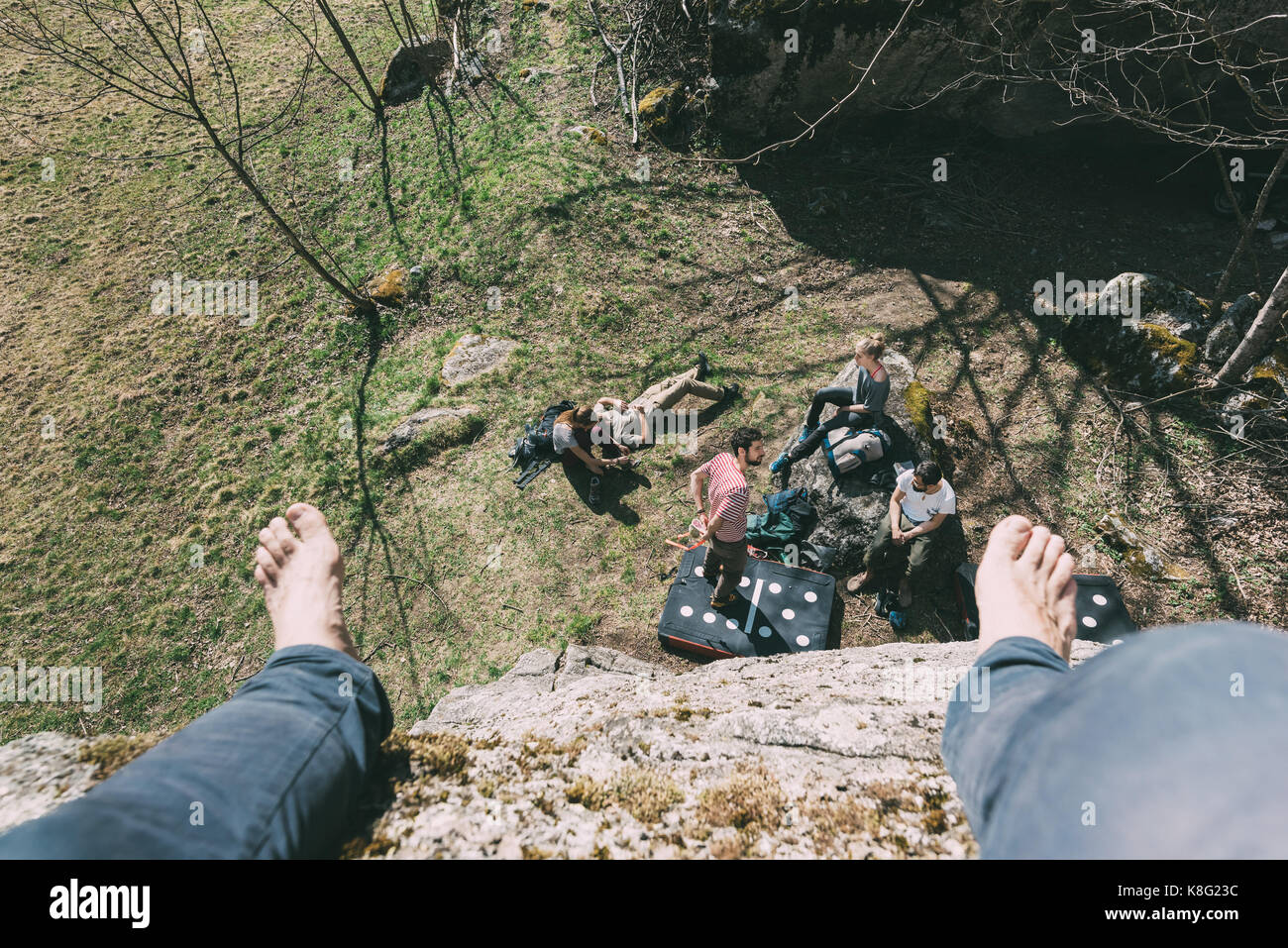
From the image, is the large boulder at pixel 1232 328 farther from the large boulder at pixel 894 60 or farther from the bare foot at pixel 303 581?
the bare foot at pixel 303 581

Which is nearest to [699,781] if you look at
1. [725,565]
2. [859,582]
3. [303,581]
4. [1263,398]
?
[303,581]

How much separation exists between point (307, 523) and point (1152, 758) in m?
2.86

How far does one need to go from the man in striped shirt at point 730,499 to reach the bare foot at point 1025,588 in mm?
2768

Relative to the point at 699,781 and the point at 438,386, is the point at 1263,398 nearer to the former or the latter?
the point at 699,781

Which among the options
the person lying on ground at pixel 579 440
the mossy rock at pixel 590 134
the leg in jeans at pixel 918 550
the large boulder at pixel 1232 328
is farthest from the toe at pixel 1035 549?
the mossy rock at pixel 590 134

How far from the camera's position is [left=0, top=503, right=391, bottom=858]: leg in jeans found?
3.75 ft

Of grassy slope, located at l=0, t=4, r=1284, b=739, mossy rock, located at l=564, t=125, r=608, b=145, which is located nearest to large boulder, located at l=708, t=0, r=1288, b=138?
grassy slope, located at l=0, t=4, r=1284, b=739

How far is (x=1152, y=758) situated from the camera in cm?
98

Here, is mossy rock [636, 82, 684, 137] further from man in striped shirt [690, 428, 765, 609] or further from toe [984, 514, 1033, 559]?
toe [984, 514, 1033, 559]

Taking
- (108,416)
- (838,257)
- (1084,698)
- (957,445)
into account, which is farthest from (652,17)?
(1084,698)

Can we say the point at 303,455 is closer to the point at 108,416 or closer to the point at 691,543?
the point at 108,416

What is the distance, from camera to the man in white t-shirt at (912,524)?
5.05m

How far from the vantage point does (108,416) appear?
9422 mm
